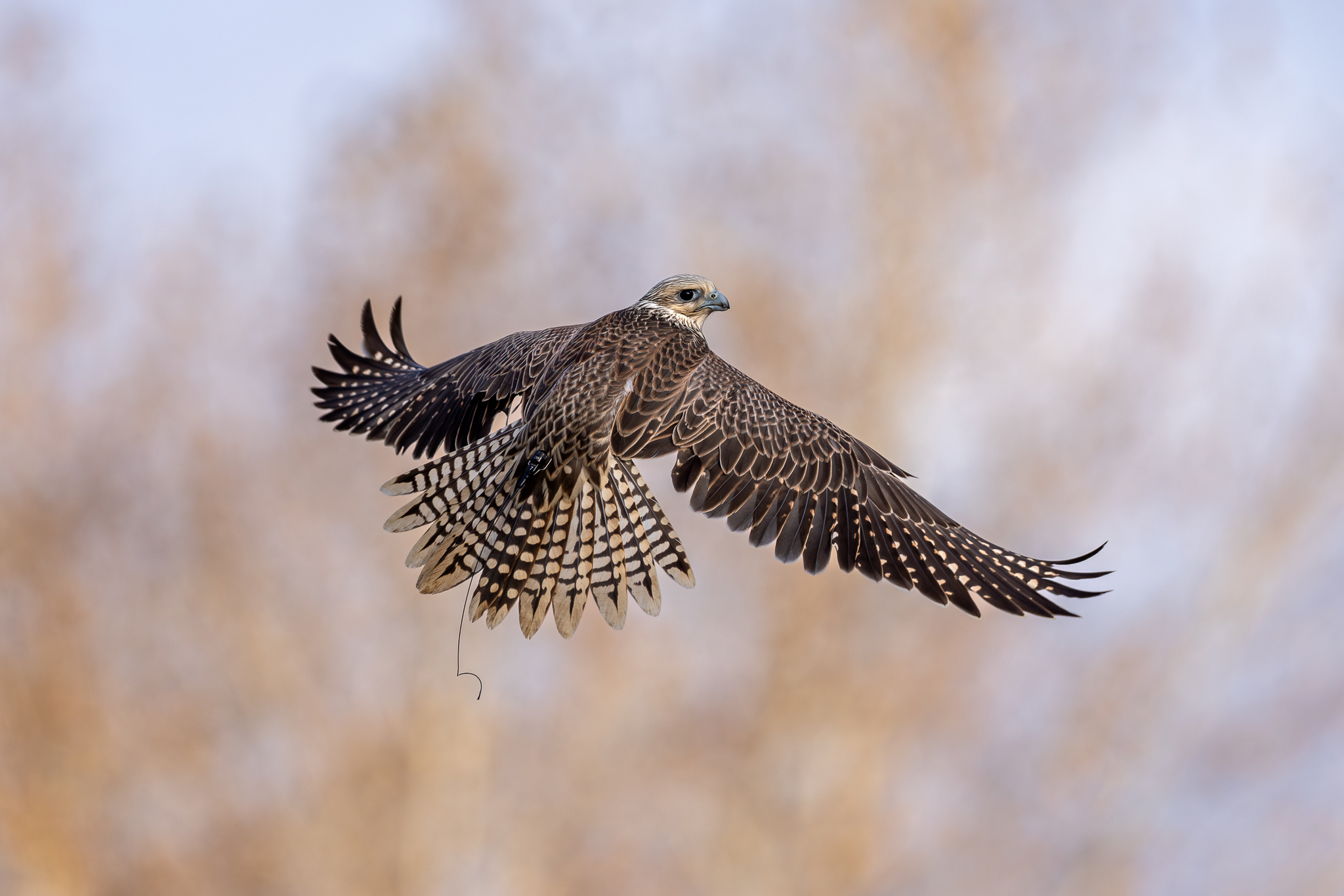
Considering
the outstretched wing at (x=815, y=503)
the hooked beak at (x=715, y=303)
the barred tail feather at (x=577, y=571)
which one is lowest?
the barred tail feather at (x=577, y=571)

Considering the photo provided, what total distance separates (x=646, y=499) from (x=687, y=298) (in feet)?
3.24

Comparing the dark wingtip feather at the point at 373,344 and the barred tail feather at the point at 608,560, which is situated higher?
the dark wingtip feather at the point at 373,344

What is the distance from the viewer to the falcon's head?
470 centimetres

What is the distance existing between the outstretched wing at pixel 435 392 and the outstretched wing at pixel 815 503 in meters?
0.70

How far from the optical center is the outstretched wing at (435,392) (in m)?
4.52

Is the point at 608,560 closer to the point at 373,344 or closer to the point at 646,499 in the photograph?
the point at 646,499

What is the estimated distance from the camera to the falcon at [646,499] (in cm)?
391

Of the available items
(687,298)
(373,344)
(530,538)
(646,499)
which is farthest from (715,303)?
(373,344)

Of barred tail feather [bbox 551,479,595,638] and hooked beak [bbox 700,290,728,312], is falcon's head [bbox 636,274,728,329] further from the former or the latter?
barred tail feather [bbox 551,479,595,638]

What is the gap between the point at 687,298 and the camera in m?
4.75

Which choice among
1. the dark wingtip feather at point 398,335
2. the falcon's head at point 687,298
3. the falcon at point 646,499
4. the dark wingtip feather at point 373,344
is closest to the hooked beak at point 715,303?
the falcon's head at point 687,298

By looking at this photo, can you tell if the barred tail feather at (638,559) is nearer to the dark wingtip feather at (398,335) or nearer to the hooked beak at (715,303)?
the hooked beak at (715,303)

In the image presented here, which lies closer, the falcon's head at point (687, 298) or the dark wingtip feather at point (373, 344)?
the falcon's head at point (687, 298)

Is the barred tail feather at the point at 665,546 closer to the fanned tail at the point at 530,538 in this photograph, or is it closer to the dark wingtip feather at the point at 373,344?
the fanned tail at the point at 530,538
